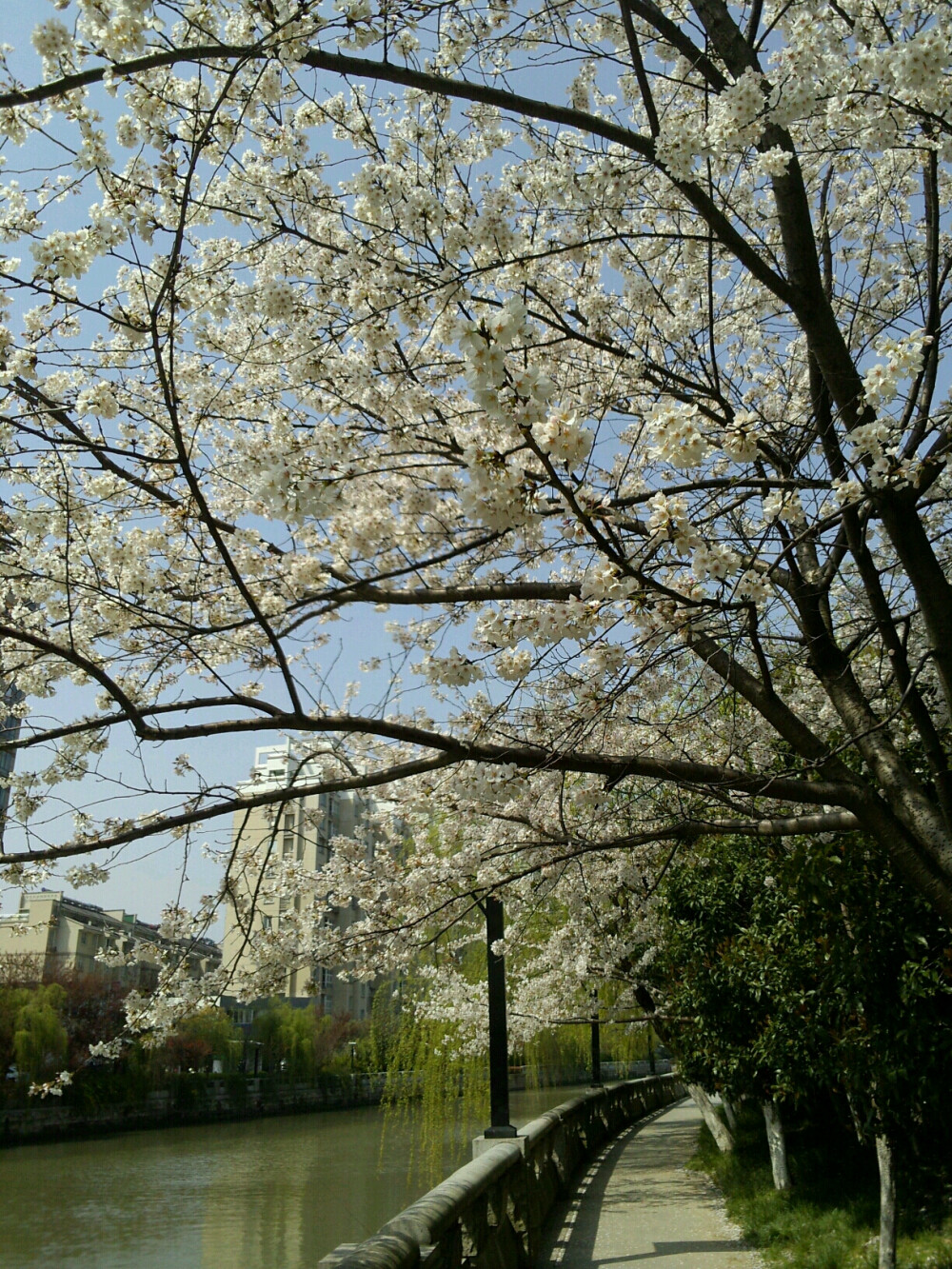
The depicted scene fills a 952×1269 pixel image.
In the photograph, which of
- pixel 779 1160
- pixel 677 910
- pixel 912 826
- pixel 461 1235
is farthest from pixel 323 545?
pixel 779 1160

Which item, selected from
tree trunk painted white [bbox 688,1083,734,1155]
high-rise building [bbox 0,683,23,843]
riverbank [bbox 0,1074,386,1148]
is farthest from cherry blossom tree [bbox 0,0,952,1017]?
riverbank [bbox 0,1074,386,1148]

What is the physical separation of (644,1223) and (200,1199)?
1175cm

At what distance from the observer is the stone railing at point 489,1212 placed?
Answer: 3516 mm

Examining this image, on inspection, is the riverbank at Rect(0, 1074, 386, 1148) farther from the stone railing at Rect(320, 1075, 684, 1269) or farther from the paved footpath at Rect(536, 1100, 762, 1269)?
the stone railing at Rect(320, 1075, 684, 1269)

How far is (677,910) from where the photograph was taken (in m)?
7.78

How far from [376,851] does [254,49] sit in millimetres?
6984

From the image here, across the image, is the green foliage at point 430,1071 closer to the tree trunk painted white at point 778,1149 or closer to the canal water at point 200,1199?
the canal water at point 200,1199

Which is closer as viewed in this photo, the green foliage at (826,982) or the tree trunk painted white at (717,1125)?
the green foliage at (826,982)

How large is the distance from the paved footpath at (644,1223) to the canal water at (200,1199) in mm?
4011

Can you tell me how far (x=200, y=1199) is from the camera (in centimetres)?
1584

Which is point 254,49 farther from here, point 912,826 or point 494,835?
point 494,835

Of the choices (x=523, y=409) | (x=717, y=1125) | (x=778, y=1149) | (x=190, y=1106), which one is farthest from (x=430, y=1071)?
(x=190, y=1106)

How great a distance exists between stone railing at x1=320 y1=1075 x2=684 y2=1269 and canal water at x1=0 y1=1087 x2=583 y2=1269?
175 inches

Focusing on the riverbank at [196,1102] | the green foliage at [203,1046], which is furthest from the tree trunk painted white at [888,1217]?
the green foliage at [203,1046]
